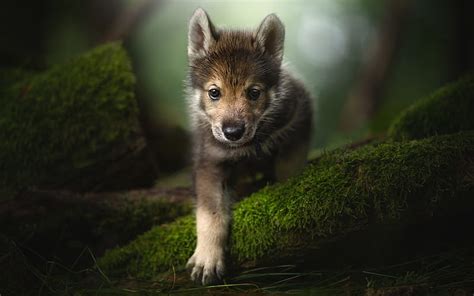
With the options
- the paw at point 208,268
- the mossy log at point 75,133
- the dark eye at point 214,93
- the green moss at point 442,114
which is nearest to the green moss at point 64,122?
the mossy log at point 75,133

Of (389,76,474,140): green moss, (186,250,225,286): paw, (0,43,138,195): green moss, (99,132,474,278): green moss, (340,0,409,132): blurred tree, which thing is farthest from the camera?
(340,0,409,132): blurred tree

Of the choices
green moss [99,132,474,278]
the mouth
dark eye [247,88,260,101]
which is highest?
dark eye [247,88,260,101]

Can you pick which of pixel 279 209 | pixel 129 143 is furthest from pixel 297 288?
pixel 129 143

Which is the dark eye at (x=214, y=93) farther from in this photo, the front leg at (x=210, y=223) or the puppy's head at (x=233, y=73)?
the front leg at (x=210, y=223)

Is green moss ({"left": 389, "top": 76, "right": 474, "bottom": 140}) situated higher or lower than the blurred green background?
lower

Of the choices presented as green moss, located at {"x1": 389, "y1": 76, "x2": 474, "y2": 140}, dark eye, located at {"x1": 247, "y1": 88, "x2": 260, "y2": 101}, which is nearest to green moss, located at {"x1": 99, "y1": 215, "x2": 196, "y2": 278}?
dark eye, located at {"x1": 247, "y1": 88, "x2": 260, "y2": 101}

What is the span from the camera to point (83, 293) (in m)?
2.06

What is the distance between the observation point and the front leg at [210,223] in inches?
88.6

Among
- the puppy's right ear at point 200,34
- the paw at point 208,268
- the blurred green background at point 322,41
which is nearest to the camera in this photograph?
the paw at point 208,268

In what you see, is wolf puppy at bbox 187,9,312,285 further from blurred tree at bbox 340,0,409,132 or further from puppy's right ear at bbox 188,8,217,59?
blurred tree at bbox 340,0,409,132

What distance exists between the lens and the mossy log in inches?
117

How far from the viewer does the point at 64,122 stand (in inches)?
120

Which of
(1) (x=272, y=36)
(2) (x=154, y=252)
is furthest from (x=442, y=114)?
(2) (x=154, y=252)

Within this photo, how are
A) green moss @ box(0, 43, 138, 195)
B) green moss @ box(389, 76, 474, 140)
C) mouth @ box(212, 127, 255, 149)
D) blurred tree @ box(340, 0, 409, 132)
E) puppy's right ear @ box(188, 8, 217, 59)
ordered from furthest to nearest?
1. blurred tree @ box(340, 0, 409, 132)
2. green moss @ box(0, 43, 138, 195)
3. green moss @ box(389, 76, 474, 140)
4. puppy's right ear @ box(188, 8, 217, 59)
5. mouth @ box(212, 127, 255, 149)
